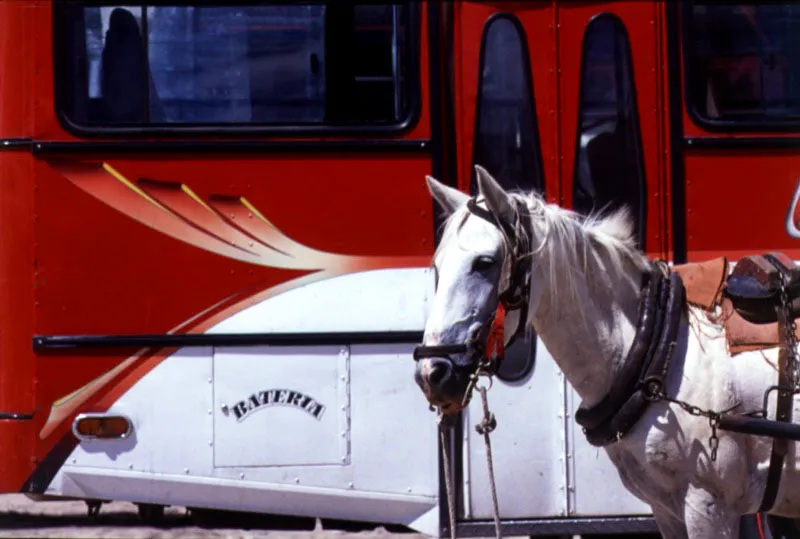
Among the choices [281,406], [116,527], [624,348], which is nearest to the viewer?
[624,348]

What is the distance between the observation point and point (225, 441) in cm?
573

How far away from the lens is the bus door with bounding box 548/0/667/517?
5.82 meters

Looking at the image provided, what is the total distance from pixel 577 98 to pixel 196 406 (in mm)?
2236

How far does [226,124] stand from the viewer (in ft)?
19.0

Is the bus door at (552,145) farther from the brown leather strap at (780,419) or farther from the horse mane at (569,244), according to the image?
the brown leather strap at (780,419)

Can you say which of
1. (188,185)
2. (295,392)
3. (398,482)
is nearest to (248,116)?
(188,185)

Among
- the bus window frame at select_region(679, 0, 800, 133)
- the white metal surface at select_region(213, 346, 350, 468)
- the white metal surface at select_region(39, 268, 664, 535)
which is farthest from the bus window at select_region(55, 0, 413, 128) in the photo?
the bus window frame at select_region(679, 0, 800, 133)

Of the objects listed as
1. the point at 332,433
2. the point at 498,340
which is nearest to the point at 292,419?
the point at 332,433

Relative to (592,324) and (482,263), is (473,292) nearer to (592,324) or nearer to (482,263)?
(482,263)

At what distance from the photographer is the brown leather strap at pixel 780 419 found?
419cm

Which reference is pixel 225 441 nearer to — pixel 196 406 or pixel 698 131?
pixel 196 406

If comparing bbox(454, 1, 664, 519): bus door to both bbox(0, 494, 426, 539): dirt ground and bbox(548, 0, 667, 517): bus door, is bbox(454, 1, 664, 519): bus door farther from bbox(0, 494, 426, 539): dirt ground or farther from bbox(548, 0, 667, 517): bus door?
bbox(0, 494, 426, 539): dirt ground

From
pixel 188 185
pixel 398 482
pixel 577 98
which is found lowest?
pixel 398 482

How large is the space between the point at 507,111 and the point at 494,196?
196 cm
